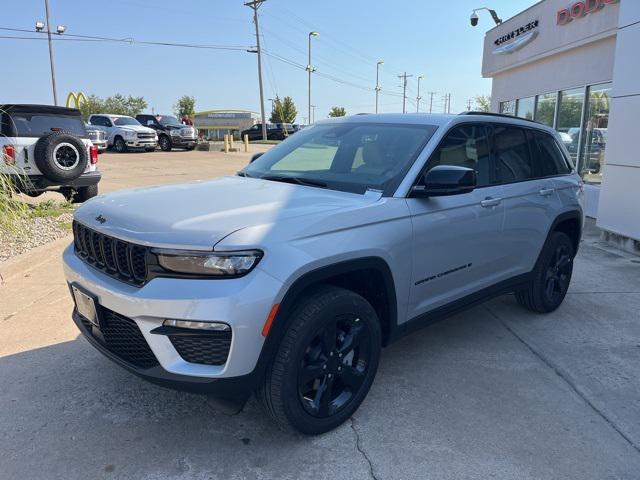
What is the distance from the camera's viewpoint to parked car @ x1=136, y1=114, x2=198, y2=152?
27.8m

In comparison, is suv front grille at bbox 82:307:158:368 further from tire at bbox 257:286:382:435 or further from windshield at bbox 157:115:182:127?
windshield at bbox 157:115:182:127

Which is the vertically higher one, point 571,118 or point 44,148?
point 571,118

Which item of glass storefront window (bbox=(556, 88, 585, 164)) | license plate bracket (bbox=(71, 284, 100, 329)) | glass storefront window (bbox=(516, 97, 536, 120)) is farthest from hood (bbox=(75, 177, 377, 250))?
glass storefront window (bbox=(516, 97, 536, 120))

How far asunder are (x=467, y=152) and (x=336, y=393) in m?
1.94

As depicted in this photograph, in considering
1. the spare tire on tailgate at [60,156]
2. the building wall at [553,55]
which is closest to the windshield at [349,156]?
the spare tire on tailgate at [60,156]

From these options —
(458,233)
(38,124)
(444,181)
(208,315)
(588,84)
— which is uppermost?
(588,84)

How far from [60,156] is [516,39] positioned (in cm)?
1177

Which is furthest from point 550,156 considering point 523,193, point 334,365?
point 334,365

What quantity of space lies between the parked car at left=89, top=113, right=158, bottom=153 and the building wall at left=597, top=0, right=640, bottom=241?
21.8m

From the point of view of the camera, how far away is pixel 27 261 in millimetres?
5891

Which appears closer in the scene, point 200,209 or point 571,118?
point 200,209

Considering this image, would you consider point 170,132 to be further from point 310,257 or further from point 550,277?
point 310,257

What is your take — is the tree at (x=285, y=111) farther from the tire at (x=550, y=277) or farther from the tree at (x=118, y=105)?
Answer: the tire at (x=550, y=277)

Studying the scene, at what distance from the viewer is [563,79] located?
12.0 meters
